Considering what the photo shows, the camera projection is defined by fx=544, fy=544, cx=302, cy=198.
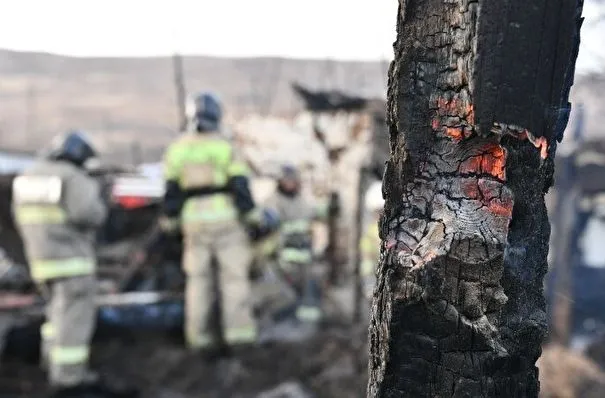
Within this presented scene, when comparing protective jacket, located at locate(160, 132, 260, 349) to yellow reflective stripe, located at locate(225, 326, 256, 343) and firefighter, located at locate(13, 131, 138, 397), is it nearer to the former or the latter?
yellow reflective stripe, located at locate(225, 326, 256, 343)

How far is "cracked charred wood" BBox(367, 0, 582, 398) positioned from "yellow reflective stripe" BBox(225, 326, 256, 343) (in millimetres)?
3716

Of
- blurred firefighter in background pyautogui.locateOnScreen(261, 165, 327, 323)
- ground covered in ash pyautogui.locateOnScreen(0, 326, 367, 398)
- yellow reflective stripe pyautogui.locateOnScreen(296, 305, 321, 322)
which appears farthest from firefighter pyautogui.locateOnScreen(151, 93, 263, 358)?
blurred firefighter in background pyautogui.locateOnScreen(261, 165, 327, 323)

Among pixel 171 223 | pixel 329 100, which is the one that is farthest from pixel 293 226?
pixel 329 100

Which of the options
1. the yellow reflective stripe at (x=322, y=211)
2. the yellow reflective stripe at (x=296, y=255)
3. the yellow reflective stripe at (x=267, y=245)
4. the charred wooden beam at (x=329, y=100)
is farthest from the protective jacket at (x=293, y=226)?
the charred wooden beam at (x=329, y=100)

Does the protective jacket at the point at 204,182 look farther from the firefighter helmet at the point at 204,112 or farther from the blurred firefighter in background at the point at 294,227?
the blurred firefighter in background at the point at 294,227

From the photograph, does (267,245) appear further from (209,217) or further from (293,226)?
(209,217)

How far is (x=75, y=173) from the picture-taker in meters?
3.96

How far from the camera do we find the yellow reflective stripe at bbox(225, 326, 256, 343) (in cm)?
467

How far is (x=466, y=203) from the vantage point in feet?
3.51

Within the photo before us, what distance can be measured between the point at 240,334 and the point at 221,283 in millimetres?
471

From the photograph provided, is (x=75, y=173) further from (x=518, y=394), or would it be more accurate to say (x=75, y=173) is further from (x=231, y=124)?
(x=231, y=124)

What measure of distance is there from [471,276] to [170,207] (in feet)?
12.2

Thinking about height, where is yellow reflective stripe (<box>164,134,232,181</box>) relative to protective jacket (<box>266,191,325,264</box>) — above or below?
above

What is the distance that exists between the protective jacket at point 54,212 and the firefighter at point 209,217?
726 mm
